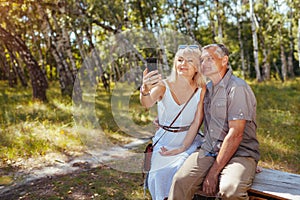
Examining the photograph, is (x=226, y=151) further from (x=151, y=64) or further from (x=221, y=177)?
(x=151, y=64)

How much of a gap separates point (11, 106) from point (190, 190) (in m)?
8.72

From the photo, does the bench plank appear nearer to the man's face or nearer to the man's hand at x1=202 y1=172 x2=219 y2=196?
the man's hand at x1=202 y1=172 x2=219 y2=196

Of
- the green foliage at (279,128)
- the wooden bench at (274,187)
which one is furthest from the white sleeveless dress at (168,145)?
the green foliage at (279,128)

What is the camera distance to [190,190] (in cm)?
280

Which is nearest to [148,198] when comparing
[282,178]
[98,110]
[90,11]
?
[282,178]

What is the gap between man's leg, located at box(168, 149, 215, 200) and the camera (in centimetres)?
279

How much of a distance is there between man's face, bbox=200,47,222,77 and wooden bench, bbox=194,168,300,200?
1.05 metres

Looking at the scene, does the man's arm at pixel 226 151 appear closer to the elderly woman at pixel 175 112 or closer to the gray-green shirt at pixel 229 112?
the gray-green shirt at pixel 229 112

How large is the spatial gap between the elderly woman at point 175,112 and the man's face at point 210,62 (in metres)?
0.11

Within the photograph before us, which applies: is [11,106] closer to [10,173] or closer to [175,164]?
[10,173]

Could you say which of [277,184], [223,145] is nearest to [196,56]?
[223,145]

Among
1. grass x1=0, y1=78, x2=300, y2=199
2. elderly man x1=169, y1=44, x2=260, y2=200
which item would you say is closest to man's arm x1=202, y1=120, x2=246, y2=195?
elderly man x1=169, y1=44, x2=260, y2=200

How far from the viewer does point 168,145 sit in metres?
3.30

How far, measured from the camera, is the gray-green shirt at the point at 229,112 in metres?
2.81
